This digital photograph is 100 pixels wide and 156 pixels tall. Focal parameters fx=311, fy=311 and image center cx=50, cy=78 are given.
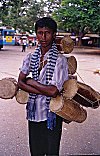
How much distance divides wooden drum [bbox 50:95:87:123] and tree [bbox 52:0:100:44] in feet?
84.2

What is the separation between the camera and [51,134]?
2465 mm

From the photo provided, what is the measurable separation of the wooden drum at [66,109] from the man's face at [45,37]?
412 mm

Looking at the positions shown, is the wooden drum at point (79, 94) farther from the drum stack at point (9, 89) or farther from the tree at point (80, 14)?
the tree at point (80, 14)

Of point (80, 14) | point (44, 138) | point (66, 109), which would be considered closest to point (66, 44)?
point (66, 109)

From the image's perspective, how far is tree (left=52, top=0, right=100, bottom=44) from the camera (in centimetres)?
2816

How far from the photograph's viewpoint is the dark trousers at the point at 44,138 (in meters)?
2.47

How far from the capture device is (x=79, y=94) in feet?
8.75

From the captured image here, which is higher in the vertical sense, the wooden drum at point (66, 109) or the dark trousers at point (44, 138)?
the wooden drum at point (66, 109)

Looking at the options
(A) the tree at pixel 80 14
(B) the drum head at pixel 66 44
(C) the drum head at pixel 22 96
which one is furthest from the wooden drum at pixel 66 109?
(A) the tree at pixel 80 14

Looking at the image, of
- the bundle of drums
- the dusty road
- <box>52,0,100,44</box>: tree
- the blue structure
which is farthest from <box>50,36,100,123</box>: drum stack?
the blue structure

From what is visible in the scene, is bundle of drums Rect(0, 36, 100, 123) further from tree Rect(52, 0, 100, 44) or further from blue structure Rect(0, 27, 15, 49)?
blue structure Rect(0, 27, 15, 49)

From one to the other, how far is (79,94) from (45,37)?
0.61 metres

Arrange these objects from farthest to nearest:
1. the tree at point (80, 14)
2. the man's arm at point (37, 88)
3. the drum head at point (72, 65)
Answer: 1. the tree at point (80, 14)
2. the drum head at point (72, 65)
3. the man's arm at point (37, 88)

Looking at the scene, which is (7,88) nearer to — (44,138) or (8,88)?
(8,88)
